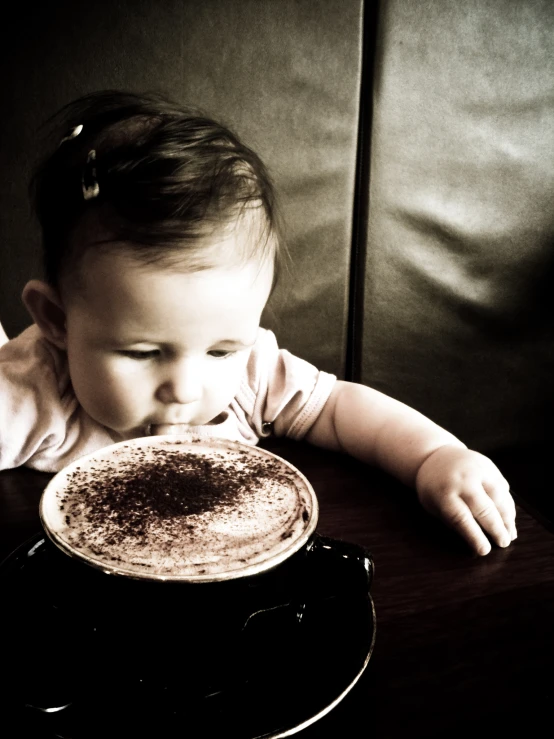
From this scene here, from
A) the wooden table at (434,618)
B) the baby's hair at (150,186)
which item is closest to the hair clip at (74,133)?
the baby's hair at (150,186)

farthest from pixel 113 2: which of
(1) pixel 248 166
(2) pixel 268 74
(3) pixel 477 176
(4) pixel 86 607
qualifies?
(4) pixel 86 607

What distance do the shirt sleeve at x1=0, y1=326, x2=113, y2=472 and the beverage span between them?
224mm

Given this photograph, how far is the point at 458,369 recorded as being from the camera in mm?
1221

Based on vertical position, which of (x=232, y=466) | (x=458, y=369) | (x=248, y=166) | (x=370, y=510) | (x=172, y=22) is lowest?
(x=458, y=369)

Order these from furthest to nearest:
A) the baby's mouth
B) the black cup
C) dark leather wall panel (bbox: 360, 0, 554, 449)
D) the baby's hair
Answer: dark leather wall panel (bbox: 360, 0, 554, 449) < the baby's mouth < the baby's hair < the black cup

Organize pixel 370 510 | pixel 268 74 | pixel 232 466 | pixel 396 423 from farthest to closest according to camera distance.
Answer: pixel 268 74 < pixel 396 423 < pixel 370 510 < pixel 232 466

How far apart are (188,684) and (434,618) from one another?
21 centimetres

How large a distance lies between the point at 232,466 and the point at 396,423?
283mm

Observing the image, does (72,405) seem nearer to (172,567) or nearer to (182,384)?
(182,384)

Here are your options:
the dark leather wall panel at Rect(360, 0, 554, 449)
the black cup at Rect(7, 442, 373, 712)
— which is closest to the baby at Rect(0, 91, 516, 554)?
the black cup at Rect(7, 442, 373, 712)

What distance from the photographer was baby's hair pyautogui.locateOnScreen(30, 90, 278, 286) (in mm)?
524

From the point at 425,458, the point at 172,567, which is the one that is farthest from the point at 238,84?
the point at 172,567

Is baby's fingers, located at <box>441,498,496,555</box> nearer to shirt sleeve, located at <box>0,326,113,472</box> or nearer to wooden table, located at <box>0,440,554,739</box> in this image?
wooden table, located at <box>0,440,554,739</box>

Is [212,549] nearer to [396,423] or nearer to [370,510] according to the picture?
[370,510]
